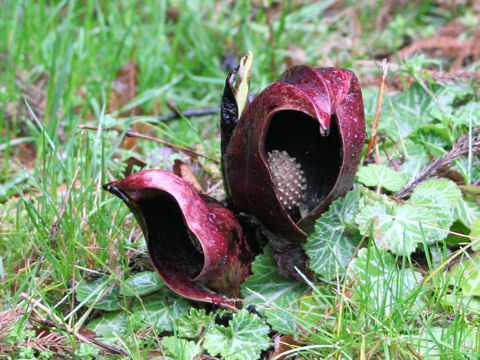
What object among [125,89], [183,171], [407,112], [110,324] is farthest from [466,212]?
[125,89]

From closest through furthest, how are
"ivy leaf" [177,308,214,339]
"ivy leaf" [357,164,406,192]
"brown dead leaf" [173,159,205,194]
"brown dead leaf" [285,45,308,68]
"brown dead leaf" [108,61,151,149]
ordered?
"ivy leaf" [177,308,214,339]
"ivy leaf" [357,164,406,192]
"brown dead leaf" [173,159,205,194]
"brown dead leaf" [108,61,151,149]
"brown dead leaf" [285,45,308,68]

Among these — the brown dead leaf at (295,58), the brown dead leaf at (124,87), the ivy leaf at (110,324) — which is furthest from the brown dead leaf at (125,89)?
the ivy leaf at (110,324)

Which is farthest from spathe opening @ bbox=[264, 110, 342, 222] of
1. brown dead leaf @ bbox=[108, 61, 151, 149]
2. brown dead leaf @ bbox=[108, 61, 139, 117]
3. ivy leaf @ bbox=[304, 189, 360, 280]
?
brown dead leaf @ bbox=[108, 61, 139, 117]

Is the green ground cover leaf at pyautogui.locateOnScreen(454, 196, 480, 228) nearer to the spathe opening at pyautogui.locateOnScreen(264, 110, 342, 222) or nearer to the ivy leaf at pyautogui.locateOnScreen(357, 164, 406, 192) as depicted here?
the ivy leaf at pyautogui.locateOnScreen(357, 164, 406, 192)

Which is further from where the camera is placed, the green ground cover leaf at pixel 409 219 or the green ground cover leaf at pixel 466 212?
the green ground cover leaf at pixel 466 212

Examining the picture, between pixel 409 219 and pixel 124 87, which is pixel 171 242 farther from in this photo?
pixel 124 87

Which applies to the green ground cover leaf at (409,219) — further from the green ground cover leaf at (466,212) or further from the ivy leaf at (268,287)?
the ivy leaf at (268,287)
